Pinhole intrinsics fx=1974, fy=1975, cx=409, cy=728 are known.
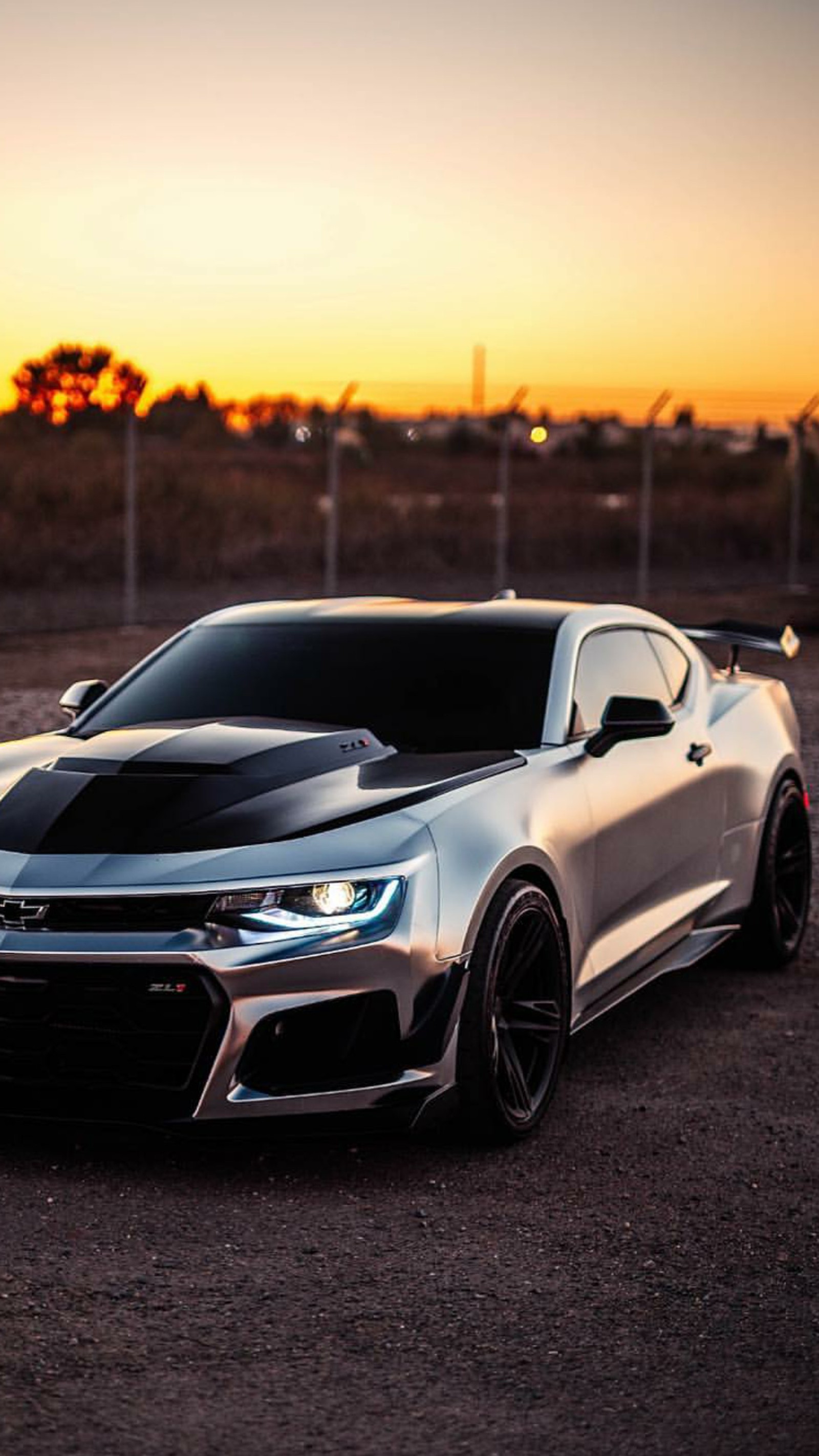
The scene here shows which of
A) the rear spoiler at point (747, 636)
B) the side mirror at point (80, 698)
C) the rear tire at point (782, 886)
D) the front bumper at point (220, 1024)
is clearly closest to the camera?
the front bumper at point (220, 1024)

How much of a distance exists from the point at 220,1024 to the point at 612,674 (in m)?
2.35

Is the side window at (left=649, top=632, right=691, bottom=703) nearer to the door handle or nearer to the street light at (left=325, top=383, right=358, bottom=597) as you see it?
the door handle

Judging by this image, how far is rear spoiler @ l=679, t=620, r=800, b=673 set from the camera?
7504 millimetres

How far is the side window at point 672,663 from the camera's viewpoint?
6918mm

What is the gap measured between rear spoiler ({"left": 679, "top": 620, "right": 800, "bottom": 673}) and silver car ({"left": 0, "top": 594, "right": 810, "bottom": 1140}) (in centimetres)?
81

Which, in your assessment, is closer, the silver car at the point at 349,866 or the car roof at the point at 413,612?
the silver car at the point at 349,866

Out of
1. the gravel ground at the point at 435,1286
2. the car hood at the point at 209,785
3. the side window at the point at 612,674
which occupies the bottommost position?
the gravel ground at the point at 435,1286

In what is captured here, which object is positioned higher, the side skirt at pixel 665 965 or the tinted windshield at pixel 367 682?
the tinted windshield at pixel 367 682

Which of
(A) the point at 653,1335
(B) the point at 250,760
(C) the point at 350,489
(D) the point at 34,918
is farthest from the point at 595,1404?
(C) the point at 350,489

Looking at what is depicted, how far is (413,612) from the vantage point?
6.61 meters

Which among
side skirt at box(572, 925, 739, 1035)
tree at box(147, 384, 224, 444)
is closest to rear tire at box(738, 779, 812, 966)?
side skirt at box(572, 925, 739, 1035)

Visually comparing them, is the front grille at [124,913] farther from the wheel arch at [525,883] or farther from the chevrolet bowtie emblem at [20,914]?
the wheel arch at [525,883]

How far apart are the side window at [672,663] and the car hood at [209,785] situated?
58.1 inches

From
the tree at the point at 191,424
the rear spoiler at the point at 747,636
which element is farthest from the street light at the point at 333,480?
the tree at the point at 191,424
